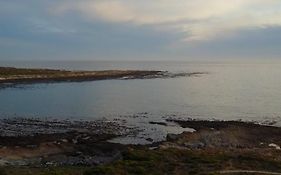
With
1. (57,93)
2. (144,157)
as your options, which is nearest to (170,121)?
(144,157)

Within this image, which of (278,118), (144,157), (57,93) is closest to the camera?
(144,157)

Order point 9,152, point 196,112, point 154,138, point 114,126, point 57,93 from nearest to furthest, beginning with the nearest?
1. point 9,152
2. point 154,138
3. point 114,126
4. point 196,112
5. point 57,93

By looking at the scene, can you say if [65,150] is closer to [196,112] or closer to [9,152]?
[9,152]

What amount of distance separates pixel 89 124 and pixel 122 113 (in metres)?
9.86

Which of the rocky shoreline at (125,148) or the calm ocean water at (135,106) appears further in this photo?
the calm ocean water at (135,106)

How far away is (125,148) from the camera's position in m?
30.2

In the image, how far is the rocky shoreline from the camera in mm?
19469

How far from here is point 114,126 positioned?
41.1 metres

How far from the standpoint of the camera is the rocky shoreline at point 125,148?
19.5m

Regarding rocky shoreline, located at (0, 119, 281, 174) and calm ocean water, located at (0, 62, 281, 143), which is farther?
calm ocean water, located at (0, 62, 281, 143)

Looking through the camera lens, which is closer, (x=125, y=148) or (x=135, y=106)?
(x=125, y=148)

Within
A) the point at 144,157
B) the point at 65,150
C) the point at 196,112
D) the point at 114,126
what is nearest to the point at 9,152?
the point at 65,150

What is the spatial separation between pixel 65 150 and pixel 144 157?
30.6 ft

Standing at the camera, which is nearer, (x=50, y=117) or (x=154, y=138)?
(x=154, y=138)
